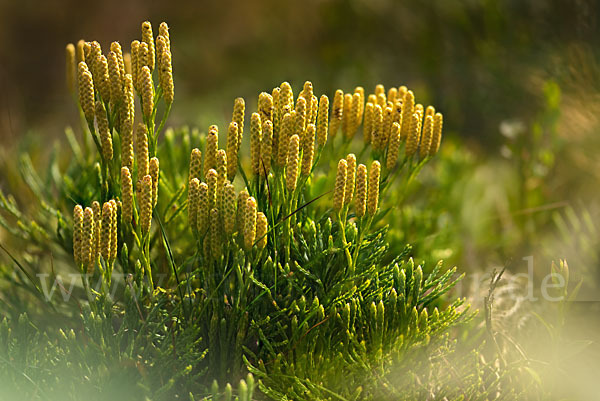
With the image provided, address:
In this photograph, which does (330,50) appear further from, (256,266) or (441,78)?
(256,266)

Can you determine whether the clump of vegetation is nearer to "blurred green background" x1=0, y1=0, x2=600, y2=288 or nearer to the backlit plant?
the backlit plant

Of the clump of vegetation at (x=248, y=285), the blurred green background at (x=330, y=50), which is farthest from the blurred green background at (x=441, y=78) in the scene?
the clump of vegetation at (x=248, y=285)

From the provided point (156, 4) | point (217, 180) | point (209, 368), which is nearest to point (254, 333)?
point (209, 368)

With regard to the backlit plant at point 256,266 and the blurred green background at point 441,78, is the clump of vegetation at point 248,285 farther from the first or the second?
the blurred green background at point 441,78

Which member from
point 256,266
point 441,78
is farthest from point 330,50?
point 256,266

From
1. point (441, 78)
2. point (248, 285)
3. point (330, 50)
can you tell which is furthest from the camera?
point (330, 50)

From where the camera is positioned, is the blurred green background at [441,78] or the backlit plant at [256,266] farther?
the blurred green background at [441,78]

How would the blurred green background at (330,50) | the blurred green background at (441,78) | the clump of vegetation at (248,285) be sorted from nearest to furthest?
the clump of vegetation at (248,285)
the blurred green background at (441,78)
the blurred green background at (330,50)

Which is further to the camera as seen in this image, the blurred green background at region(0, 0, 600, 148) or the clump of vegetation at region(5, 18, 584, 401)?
the blurred green background at region(0, 0, 600, 148)

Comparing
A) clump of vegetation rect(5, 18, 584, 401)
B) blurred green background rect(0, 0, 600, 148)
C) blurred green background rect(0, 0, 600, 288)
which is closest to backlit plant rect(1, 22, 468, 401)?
clump of vegetation rect(5, 18, 584, 401)

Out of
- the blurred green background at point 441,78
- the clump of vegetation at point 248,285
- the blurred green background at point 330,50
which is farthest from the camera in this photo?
the blurred green background at point 330,50

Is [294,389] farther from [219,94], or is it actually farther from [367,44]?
[219,94]

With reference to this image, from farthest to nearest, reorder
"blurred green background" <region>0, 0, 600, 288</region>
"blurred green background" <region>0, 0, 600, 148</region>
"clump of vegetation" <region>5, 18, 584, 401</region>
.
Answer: "blurred green background" <region>0, 0, 600, 148</region> → "blurred green background" <region>0, 0, 600, 288</region> → "clump of vegetation" <region>5, 18, 584, 401</region>
